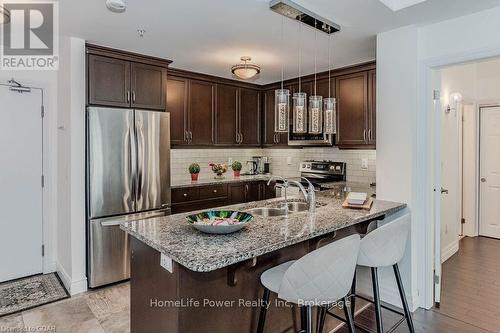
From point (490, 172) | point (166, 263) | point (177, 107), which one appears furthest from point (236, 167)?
point (490, 172)

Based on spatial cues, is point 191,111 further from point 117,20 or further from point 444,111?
point 444,111

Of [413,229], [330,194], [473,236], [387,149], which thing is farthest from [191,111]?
[473,236]

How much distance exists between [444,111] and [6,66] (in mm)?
5014

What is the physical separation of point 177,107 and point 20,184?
6.43ft

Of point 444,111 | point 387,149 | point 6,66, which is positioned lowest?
point 387,149

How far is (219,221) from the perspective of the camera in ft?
6.36

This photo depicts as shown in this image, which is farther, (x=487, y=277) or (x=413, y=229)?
(x=487, y=277)

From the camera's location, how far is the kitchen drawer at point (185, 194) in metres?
3.94

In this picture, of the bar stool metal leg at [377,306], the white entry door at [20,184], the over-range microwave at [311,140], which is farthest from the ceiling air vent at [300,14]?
the white entry door at [20,184]

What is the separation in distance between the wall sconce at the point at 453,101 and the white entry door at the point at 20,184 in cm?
492

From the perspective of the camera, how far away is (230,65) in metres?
4.04

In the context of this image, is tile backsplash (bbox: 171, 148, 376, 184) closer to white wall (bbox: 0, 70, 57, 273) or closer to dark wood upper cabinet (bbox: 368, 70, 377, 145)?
dark wood upper cabinet (bbox: 368, 70, 377, 145)

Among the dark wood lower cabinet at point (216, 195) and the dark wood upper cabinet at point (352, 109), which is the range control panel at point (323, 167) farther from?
the dark wood lower cabinet at point (216, 195)

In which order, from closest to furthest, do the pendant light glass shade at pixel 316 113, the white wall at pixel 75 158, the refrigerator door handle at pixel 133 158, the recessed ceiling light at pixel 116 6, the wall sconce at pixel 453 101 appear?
the recessed ceiling light at pixel 116 6 → the pendant light glass shade at pixel 316 113 → the white wall at pixel 75 158 → the refrigerator door handle at pixel 133 158 → the wall sconce at pixel 453 101
